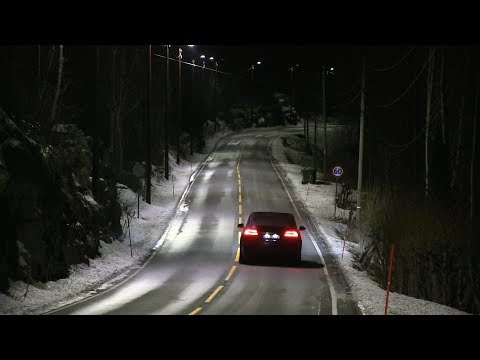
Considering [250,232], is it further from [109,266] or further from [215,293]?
[109,266]

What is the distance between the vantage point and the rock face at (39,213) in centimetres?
1493

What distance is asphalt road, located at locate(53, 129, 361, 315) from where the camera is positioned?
1469 centimetres

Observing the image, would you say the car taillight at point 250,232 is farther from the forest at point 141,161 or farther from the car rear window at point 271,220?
the forest at point 141,161

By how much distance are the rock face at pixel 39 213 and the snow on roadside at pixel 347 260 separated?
8219 mm

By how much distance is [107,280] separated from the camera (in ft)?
62.2

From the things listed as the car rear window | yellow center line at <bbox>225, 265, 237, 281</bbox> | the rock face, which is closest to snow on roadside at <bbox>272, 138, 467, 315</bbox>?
the car rear window

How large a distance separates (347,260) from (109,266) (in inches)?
339

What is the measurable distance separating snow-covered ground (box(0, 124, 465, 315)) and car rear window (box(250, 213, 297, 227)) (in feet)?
8.25

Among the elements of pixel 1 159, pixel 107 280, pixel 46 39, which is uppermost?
pixel 46 39

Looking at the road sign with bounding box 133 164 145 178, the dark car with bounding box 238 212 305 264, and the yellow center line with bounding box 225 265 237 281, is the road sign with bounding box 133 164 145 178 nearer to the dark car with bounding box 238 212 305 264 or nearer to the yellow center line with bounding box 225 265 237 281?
the yellow center line with bounding box 225 265 237 281

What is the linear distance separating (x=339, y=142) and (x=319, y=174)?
2430 centimetres

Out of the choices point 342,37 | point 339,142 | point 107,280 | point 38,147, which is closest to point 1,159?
point 38,147

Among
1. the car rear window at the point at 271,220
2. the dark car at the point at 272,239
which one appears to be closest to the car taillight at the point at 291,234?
the dark car at the point at 272,239

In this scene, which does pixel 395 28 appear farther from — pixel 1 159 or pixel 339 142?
pixel 339 142
